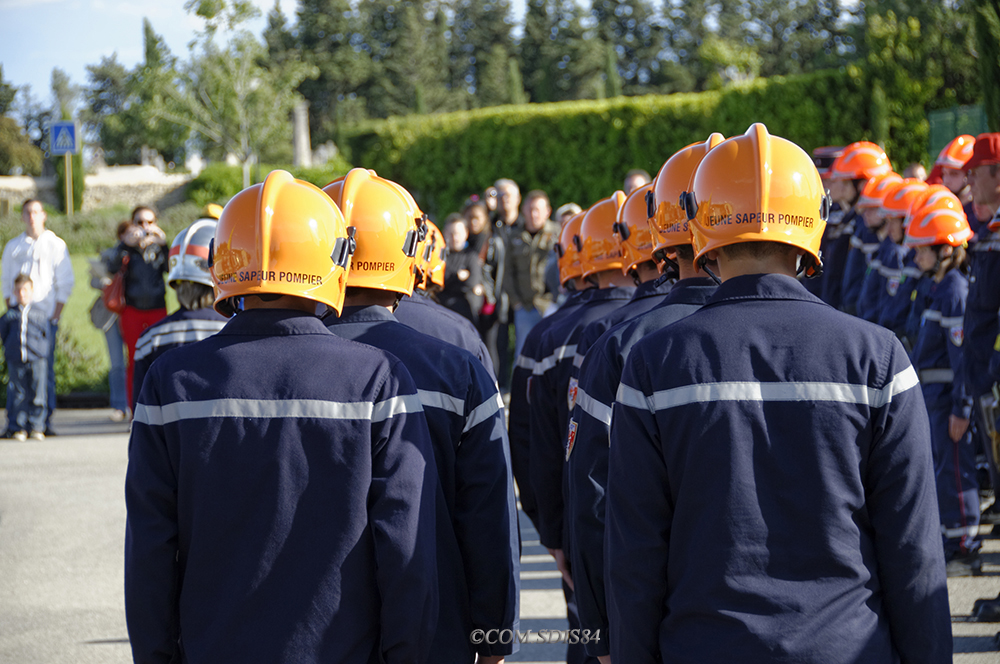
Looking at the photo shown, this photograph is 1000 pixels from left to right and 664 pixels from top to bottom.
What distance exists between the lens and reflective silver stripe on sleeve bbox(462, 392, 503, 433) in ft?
9.39

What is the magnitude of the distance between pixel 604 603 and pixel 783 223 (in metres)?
1.22

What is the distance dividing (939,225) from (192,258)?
450cm

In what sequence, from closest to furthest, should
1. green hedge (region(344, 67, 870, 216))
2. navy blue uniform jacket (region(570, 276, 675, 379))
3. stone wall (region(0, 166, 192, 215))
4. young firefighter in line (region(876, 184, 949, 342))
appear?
navy blue uniform jacket (region(570, 276, 675, 379)) < young firefighter in line (region(876, 184, 949, 342)) < green hedge (region(344, 67, 870, 216)) < stone wall (region(0, 166, 192, 215))

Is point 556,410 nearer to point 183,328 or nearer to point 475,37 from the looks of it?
point 183,328

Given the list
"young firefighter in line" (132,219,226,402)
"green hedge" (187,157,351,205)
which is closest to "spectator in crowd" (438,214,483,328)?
"young firefighter in line" (132,219,226,402)

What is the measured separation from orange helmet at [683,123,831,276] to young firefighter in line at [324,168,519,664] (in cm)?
83

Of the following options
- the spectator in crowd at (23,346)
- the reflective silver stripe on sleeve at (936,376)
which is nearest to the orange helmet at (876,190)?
the reflective silver stripe on sleeve at (936,376)

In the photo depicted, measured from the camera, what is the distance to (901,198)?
281 inches

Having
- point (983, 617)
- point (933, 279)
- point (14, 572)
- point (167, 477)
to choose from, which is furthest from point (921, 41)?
point (167, 477)

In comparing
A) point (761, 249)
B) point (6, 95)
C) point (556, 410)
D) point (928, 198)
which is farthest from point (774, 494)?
point (6, 95)

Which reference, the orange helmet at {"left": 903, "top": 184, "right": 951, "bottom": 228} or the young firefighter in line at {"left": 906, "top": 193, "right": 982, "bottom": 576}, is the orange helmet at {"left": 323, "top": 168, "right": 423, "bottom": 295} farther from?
the orange helmet at {"left": 903, "top": 184, "right": 951, "bottom": 228}

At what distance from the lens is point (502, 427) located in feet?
9.60

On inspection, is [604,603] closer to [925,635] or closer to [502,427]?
[502,427]

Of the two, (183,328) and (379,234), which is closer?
(379,234)
